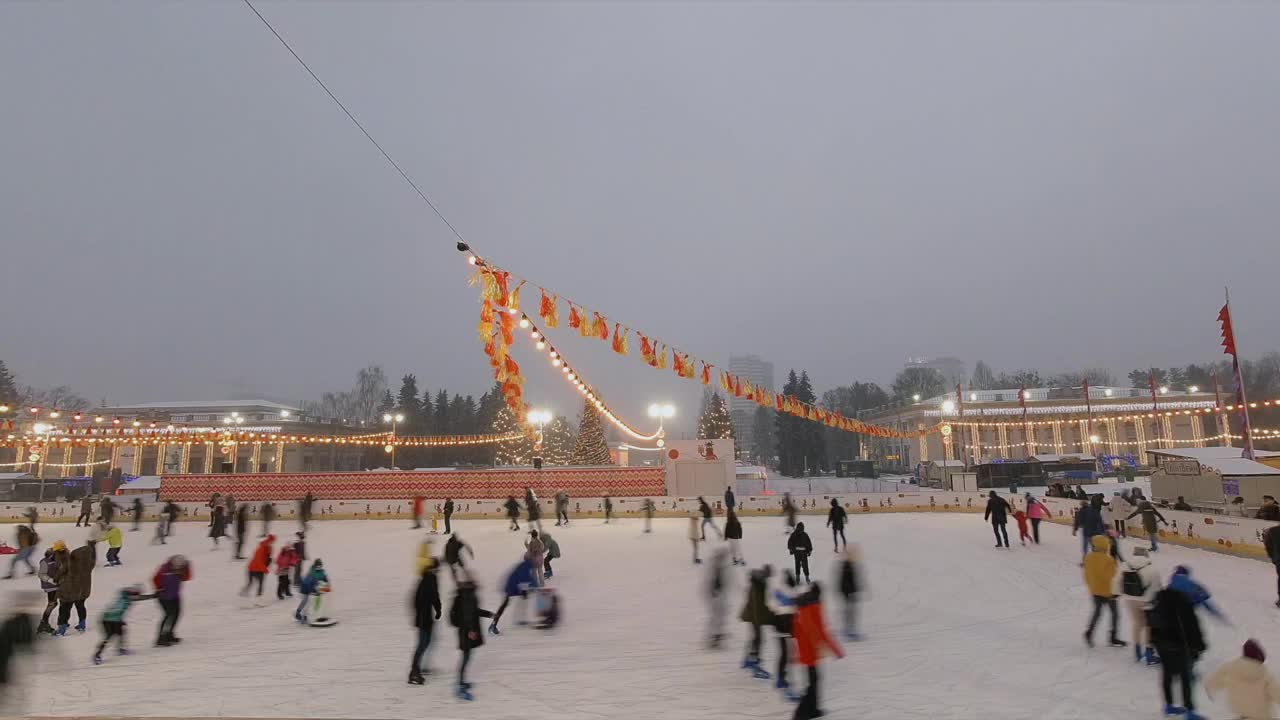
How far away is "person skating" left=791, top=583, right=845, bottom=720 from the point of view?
18.6ft

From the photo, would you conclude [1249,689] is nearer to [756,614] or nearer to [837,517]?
[756,614]

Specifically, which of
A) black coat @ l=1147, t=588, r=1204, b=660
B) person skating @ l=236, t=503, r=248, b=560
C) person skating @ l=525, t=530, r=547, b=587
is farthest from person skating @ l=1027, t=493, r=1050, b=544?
person skating @ l=236, t=503, r=248, b=560

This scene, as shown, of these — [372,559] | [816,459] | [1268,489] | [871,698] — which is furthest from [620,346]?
[816,459]

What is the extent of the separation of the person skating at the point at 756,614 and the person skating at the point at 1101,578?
13.6ft

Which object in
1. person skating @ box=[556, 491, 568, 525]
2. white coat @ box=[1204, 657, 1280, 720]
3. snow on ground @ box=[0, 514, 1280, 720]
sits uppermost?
white coat @ box=[1204, 657, 1280, 720]

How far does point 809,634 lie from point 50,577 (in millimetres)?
11958

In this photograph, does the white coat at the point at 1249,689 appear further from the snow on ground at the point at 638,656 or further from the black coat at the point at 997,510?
the black coat at the point at 997,510

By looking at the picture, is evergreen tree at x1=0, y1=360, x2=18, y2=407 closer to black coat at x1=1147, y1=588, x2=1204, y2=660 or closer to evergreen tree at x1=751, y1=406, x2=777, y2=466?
black coat at x1=1147, y1=588, x2=1204, y2=660

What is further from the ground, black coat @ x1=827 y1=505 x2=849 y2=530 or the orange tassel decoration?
the orange tassel decoration

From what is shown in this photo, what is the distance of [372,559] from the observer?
16.4 m

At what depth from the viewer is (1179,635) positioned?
5.46 meters

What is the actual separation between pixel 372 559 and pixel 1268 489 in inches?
1066

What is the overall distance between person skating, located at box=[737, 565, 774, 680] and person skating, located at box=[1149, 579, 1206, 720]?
143 inches

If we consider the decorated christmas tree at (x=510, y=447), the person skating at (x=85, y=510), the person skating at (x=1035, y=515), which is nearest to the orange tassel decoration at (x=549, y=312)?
the person skating at (x=1035, y=515)
